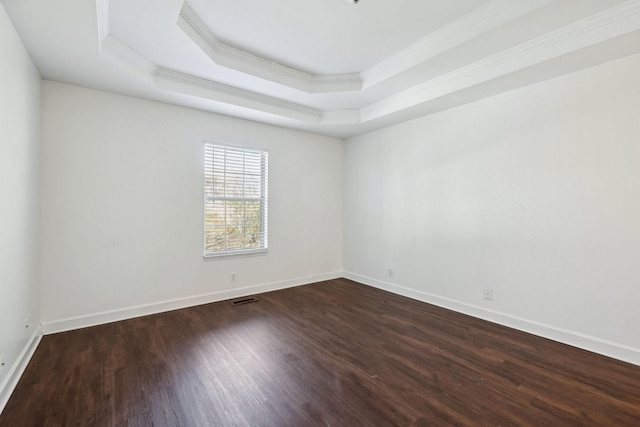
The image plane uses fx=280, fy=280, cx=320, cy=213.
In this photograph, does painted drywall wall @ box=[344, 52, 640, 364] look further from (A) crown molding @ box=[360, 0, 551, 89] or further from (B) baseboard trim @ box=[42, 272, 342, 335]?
(B) baseboard trim @ box=[42, 272, 342, 335]

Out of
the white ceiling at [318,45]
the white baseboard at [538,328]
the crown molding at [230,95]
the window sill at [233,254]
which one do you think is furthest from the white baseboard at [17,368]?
the white baseboard at [538,328]

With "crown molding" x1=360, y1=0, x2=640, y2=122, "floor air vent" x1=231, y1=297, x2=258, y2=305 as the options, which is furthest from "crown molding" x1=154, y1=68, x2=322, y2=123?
"floor air vent" x1=231, y1=297, x2=258, y2=305

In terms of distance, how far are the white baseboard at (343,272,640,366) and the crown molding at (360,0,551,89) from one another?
2.83 m

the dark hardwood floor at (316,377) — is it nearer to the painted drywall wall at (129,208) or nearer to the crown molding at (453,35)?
the painted drywall wall at (129,208)

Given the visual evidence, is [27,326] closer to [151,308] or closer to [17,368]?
[17,368]

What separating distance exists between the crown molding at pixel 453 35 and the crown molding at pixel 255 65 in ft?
1.26

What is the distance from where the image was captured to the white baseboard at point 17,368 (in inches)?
72.1

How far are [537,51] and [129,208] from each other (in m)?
4.42

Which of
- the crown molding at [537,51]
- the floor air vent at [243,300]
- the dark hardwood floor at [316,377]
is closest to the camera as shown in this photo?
the dark hardwood floor at [316,377]

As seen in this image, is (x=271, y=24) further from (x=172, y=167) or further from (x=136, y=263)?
(x=136, y=263)

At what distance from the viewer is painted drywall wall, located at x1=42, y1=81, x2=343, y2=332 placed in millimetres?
2916

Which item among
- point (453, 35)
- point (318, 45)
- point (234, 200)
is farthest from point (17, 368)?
point (453, 35)

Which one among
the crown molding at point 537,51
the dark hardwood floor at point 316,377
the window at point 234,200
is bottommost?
the dark hardwood floor at point 316,377

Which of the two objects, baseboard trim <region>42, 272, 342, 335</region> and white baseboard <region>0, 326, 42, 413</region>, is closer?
white baseboard <region>0, 326, 42, 413</region>
